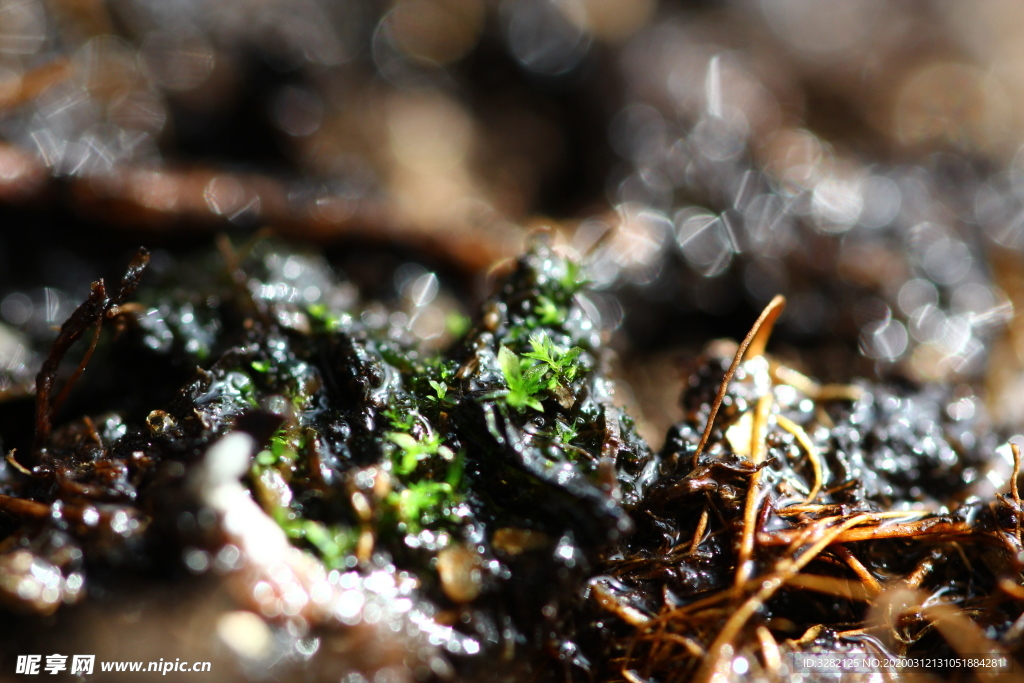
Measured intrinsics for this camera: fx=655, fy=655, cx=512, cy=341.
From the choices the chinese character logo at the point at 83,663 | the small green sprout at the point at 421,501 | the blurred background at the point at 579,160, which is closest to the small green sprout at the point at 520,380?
the small green sprout at the point at 421,501

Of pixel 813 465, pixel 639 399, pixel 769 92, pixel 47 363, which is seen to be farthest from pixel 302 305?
pixel 769 92

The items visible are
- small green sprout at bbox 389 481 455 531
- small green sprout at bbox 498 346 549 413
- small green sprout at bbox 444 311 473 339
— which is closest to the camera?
small green sprout at bbox 389 481 455 531

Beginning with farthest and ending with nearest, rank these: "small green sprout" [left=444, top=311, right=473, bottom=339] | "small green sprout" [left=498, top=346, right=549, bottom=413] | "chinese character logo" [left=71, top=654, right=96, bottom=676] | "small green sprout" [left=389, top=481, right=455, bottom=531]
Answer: "small green sprout" [left=444, top=311, right=473, bottom=339] → "small green sprout" [left=498, top=346, right=549, bottom=413] → "small green sprout" [left=389, top=481, right=455, bottom=531] → "chinese character logo" [left=71, top=654, right=96, bottom=676]

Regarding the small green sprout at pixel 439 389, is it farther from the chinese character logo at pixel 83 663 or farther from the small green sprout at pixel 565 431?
the chinese character logo at pixel 83 663

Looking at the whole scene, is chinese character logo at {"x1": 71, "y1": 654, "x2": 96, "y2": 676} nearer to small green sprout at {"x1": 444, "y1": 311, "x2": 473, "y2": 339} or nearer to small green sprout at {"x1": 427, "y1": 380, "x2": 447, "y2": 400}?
small green sprout at {"x1": 427, "y1": 380, "x2": 447, "y2": 400}

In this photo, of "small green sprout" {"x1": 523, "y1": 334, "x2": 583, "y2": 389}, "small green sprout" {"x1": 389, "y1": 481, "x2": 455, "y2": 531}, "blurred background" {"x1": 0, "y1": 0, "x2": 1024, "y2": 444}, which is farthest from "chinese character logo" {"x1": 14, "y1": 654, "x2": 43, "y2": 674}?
"small green sprout" {"x1": 523, "y1": 334, "x2": 583, "y2": 389}

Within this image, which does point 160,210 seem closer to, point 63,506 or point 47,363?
point 47,363
